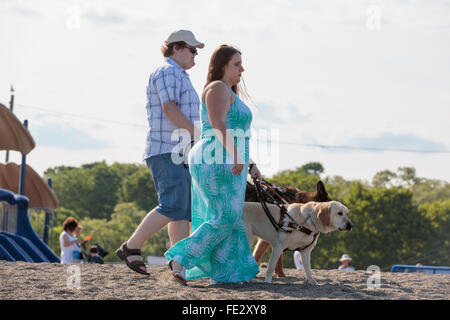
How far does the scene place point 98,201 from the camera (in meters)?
91.6

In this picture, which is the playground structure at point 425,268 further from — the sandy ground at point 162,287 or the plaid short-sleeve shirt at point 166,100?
the plaid short-sleeve shirt at point 166,100

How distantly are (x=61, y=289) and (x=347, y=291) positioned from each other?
246 centimetres

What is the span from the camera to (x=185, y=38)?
650 centimetres

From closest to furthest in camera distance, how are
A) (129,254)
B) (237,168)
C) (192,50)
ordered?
(237,168) < (129,254) < (192,50)

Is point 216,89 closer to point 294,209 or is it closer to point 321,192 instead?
point 294,209

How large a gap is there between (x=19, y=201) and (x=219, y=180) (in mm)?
7453

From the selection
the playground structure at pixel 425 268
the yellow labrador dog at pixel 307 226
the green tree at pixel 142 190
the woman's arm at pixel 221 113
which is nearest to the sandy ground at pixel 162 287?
the yellow labrador dog at pixel 307 226

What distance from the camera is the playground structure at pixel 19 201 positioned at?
11578 mm

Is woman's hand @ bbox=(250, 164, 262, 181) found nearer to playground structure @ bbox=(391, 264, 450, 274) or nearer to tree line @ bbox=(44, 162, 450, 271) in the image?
playground structure @ bbox=(391, 264, 450, 274)

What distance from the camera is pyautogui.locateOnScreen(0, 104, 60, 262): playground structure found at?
11.6 meters

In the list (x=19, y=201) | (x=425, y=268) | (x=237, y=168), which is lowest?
(x=425, y=268)

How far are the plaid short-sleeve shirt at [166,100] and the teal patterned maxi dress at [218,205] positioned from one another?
0.46 metres

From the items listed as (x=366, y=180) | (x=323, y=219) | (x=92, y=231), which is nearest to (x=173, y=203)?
(x=323, y=219)

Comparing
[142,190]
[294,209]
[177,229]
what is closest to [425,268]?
[294,209]
